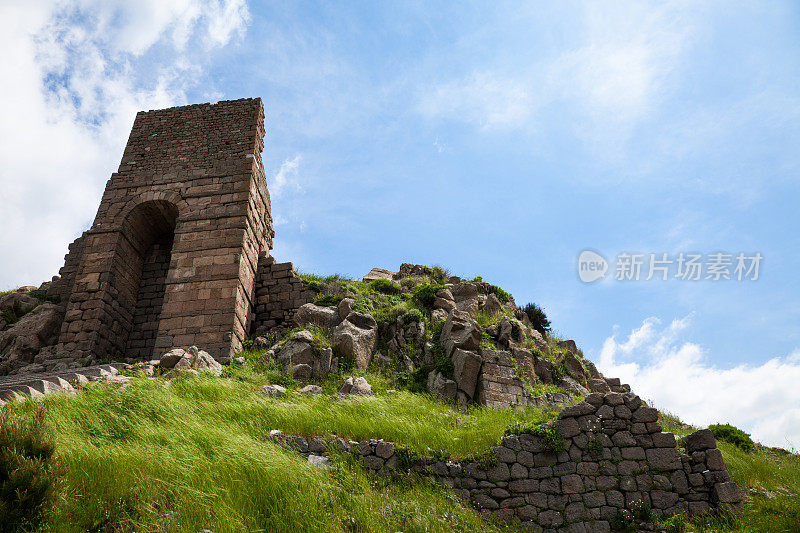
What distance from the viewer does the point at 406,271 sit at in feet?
63.1

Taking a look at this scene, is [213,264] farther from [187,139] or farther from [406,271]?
[406,271]

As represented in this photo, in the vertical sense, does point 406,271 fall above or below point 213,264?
above

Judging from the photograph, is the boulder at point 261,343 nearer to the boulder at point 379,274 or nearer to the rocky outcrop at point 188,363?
the rocky outcrop at point 188,363

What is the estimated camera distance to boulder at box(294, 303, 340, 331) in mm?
13586

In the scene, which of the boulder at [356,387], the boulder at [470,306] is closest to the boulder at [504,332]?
the boulder at [470,306]

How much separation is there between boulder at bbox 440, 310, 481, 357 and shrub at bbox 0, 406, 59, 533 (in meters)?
8.23

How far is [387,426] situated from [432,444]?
80 cm

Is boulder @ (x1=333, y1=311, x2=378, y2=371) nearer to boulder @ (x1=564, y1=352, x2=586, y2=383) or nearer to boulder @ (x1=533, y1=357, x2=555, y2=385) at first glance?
boulder @ (x1=533, y1=357, x2=555, y2=385)

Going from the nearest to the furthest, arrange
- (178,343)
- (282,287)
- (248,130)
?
(178,343) → (282,287) → (248,130)

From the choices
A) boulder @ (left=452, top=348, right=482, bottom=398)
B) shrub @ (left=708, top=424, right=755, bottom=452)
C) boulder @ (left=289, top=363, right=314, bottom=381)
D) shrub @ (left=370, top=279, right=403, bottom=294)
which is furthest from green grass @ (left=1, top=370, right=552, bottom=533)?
shrub @ (left=708, top=424, right=755, bottom=452)

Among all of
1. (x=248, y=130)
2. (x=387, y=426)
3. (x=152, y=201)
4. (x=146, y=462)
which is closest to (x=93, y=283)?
(x=152, y=201)

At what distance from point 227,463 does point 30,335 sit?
959 cm

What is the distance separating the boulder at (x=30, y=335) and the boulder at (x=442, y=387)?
989 centimetres

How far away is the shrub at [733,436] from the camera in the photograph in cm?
1370
